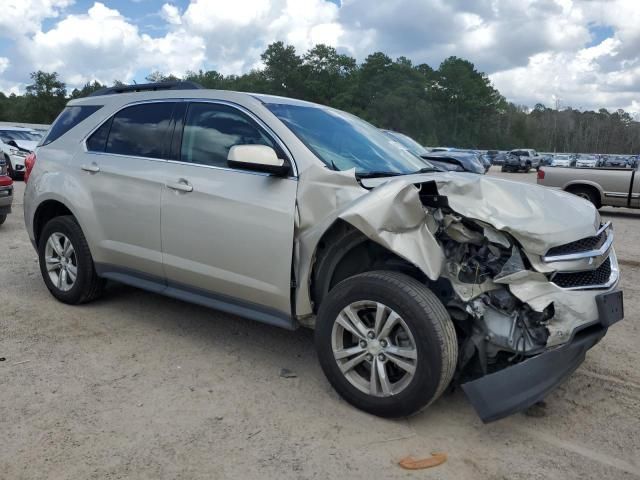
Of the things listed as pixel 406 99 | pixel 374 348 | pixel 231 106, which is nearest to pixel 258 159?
pixel 231 106

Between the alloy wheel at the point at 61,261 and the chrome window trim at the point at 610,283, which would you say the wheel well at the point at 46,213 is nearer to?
the alloy wheel at the point at 61,261

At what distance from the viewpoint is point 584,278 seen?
298 cm

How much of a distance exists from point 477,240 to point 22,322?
3.69 meters

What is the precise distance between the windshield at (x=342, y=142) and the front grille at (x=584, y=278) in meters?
1.30

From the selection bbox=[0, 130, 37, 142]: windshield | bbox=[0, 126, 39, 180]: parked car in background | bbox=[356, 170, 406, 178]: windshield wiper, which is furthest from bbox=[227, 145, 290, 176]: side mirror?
bbox=[0, 130, 37, 142]: windshield

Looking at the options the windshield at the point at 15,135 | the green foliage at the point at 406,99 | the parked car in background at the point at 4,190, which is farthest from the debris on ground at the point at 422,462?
the green foliage at the point at 406,99

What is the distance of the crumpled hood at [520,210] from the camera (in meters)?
2.84

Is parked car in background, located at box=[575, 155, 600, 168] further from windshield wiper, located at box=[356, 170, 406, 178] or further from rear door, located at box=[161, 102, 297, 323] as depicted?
rear door, located at box=[161, 102, 297, 323]

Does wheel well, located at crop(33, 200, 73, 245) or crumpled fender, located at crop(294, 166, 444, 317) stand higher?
crumpled fender, located at crop(294, 166, 444, 317)

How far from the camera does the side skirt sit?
357 cm

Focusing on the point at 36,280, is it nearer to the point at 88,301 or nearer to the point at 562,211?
the point at 88,301

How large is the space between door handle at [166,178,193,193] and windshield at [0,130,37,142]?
16.7 m

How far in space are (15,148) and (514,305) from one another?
58.3 feet

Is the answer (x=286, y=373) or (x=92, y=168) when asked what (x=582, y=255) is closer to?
(x=286, y=373)
